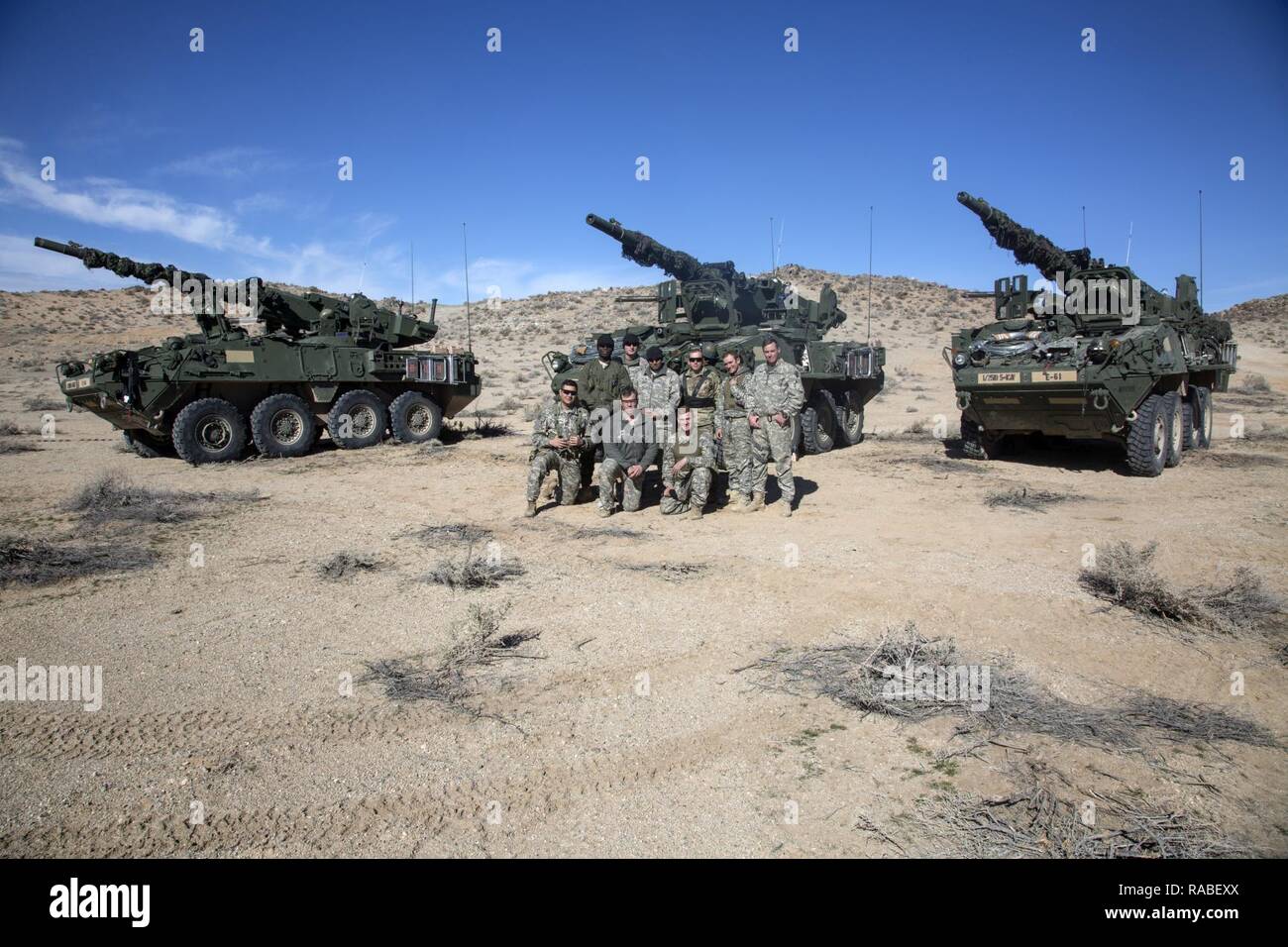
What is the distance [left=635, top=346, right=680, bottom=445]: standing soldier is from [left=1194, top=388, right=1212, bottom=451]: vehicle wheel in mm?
8748

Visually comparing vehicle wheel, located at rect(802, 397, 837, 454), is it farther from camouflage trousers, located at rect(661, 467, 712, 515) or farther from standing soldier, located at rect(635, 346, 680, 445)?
camouflage trousers, located at rect(661, 467, 712, 515)

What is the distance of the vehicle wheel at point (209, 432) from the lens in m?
11.3

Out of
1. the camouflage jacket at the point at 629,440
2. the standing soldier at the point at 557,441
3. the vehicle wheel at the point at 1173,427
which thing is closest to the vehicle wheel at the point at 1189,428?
the vehicle wheel at the point at 1173,427

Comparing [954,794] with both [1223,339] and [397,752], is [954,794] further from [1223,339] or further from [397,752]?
[1223,339]

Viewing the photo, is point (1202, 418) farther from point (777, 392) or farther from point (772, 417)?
point (772, 417)

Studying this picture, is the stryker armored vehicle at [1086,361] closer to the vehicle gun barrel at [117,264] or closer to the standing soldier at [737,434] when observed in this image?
the standing soldier at [737,434]

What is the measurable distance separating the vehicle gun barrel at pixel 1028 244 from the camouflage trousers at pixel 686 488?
23.9 ft

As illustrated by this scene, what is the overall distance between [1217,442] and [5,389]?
30.1 meters

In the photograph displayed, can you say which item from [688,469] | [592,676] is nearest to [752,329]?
[688,469]

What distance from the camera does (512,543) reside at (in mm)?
6695

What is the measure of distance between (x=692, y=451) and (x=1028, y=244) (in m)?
7.52

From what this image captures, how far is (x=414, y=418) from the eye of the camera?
1380 centimetres
